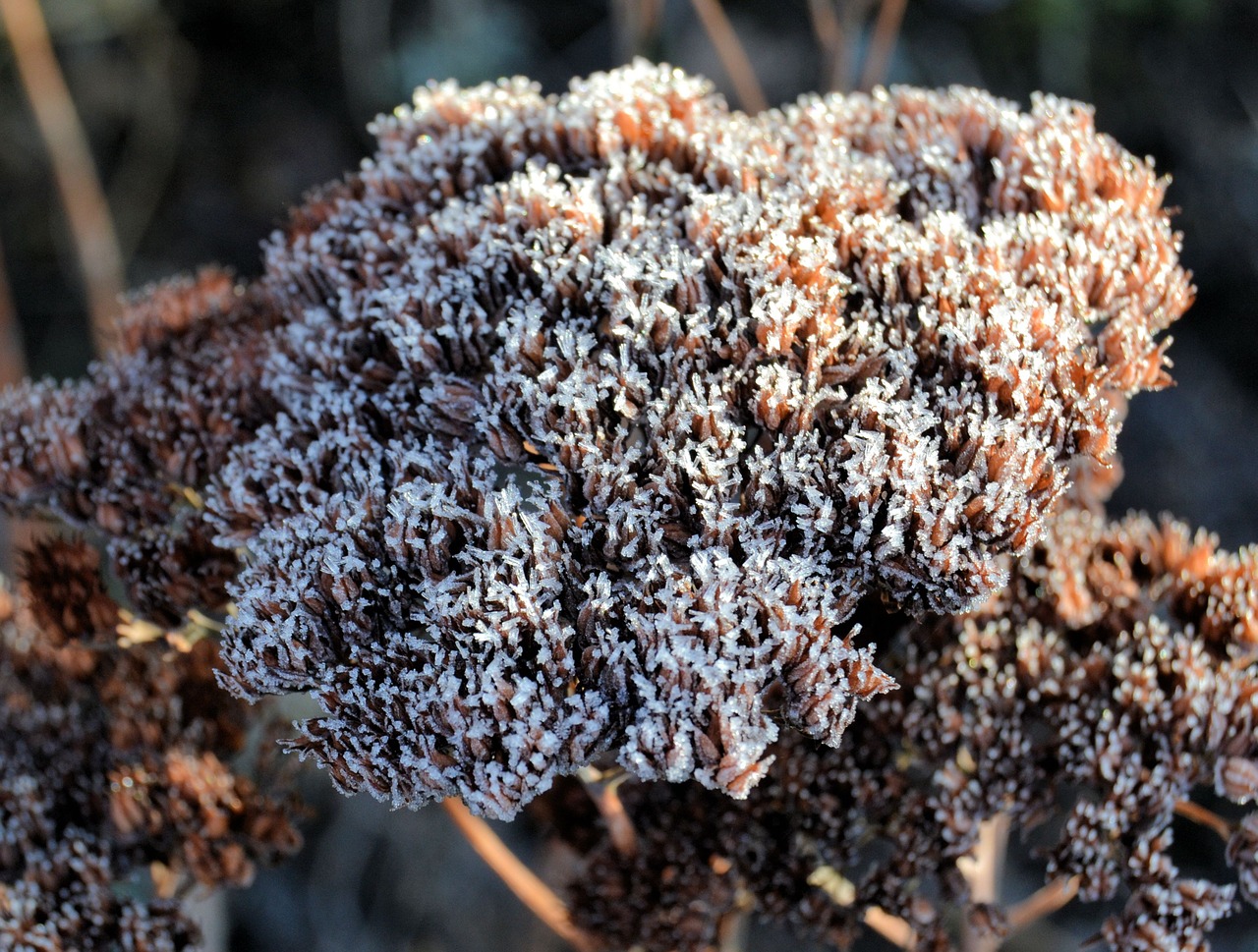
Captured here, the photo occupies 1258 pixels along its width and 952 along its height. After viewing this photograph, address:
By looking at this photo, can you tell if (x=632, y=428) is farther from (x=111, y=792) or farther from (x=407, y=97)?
(x=407, y=97)

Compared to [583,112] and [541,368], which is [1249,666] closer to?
[541,368]

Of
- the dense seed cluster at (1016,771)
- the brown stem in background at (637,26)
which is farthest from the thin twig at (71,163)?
the dense seed cluster at (1016,771)

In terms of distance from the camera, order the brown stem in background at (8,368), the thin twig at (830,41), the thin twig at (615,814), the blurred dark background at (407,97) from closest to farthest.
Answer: the thin twig at (615,814) < the thin twig at (830,41) < the blurred dark background at (407,97) < the brown stem in background at (8,368)

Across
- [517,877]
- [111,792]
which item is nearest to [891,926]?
[517,877]

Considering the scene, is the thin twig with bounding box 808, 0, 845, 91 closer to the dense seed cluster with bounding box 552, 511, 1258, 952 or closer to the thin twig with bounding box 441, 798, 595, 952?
the dense seed cluster with bounding box 552, 511, 1258, 952

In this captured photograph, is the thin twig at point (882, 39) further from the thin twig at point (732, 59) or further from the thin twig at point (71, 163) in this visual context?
the thin twig at point (71, 163)

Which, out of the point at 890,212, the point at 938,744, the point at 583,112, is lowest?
the point at 938,744

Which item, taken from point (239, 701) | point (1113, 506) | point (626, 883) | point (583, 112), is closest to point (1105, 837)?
point (626, 883)

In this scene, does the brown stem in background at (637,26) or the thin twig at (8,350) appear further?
the thin twig at (8,350)
